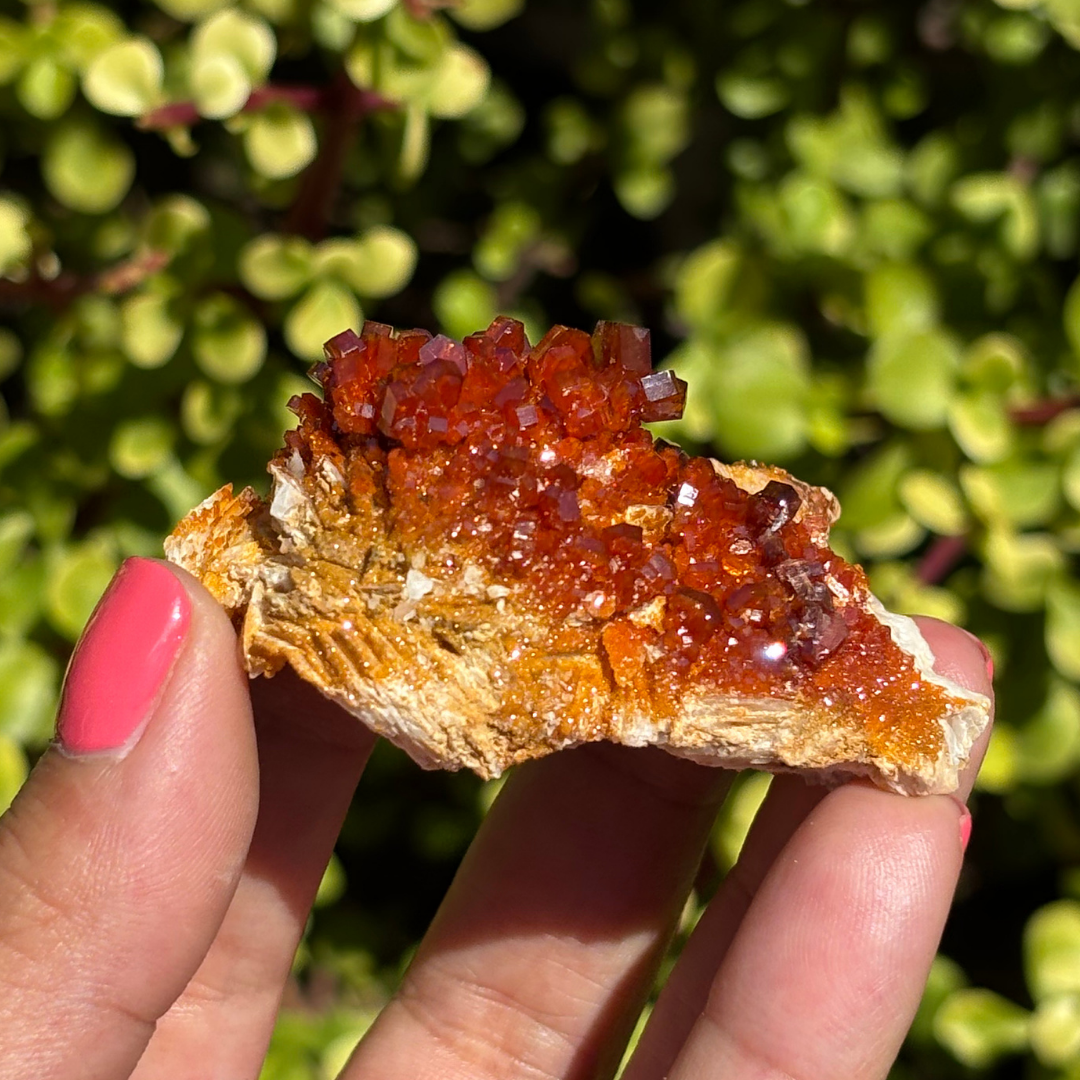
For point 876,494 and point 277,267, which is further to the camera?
point 876,494

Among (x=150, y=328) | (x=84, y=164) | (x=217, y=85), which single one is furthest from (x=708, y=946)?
(x=84, y=164)

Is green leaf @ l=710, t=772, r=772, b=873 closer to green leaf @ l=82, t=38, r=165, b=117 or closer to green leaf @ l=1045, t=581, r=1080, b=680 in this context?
green leaf @ l=1045, t=581, r=1080, b=680

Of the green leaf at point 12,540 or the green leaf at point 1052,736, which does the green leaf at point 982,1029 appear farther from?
the green leaf at point 12,540

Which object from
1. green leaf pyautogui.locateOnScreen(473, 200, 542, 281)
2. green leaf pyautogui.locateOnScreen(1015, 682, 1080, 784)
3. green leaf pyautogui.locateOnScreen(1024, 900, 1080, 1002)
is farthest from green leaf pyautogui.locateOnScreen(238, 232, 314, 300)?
green leaf pyautogui.locateOnScreen(1024, 900, 1080, 1002)

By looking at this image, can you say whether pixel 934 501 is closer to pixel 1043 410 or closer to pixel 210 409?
pixel 1043 410

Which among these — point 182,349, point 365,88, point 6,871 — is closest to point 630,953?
point 6,871

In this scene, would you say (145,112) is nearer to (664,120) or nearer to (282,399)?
(282,399)
